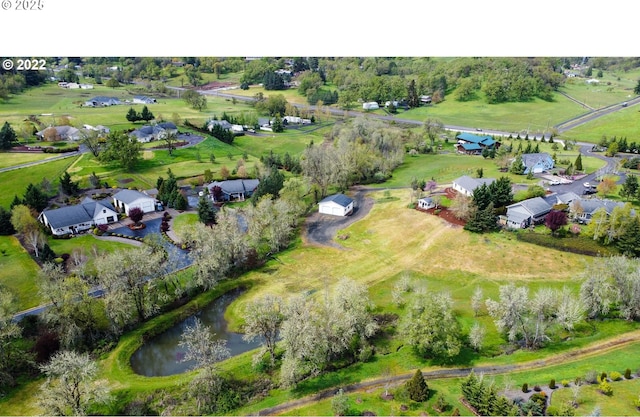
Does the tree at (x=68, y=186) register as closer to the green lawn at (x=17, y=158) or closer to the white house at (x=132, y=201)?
the white house at (x=132, y=201)

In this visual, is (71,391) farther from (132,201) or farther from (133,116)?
(133,116)

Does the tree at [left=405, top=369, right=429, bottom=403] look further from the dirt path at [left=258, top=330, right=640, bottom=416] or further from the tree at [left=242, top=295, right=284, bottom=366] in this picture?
the tree at [left=242, top=295, right=284, bottom=366]

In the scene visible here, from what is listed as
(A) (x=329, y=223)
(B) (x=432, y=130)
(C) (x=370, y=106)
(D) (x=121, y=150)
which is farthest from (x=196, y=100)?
(A) (x=329, y=223)

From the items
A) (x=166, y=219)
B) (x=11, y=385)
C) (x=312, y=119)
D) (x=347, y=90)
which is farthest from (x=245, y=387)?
(x=347, y=90)

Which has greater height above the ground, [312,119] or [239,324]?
[312,119]

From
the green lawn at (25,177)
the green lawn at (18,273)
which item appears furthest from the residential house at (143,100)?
the green lawn at (18,273)

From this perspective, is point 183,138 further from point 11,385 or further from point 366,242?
point 11,385
